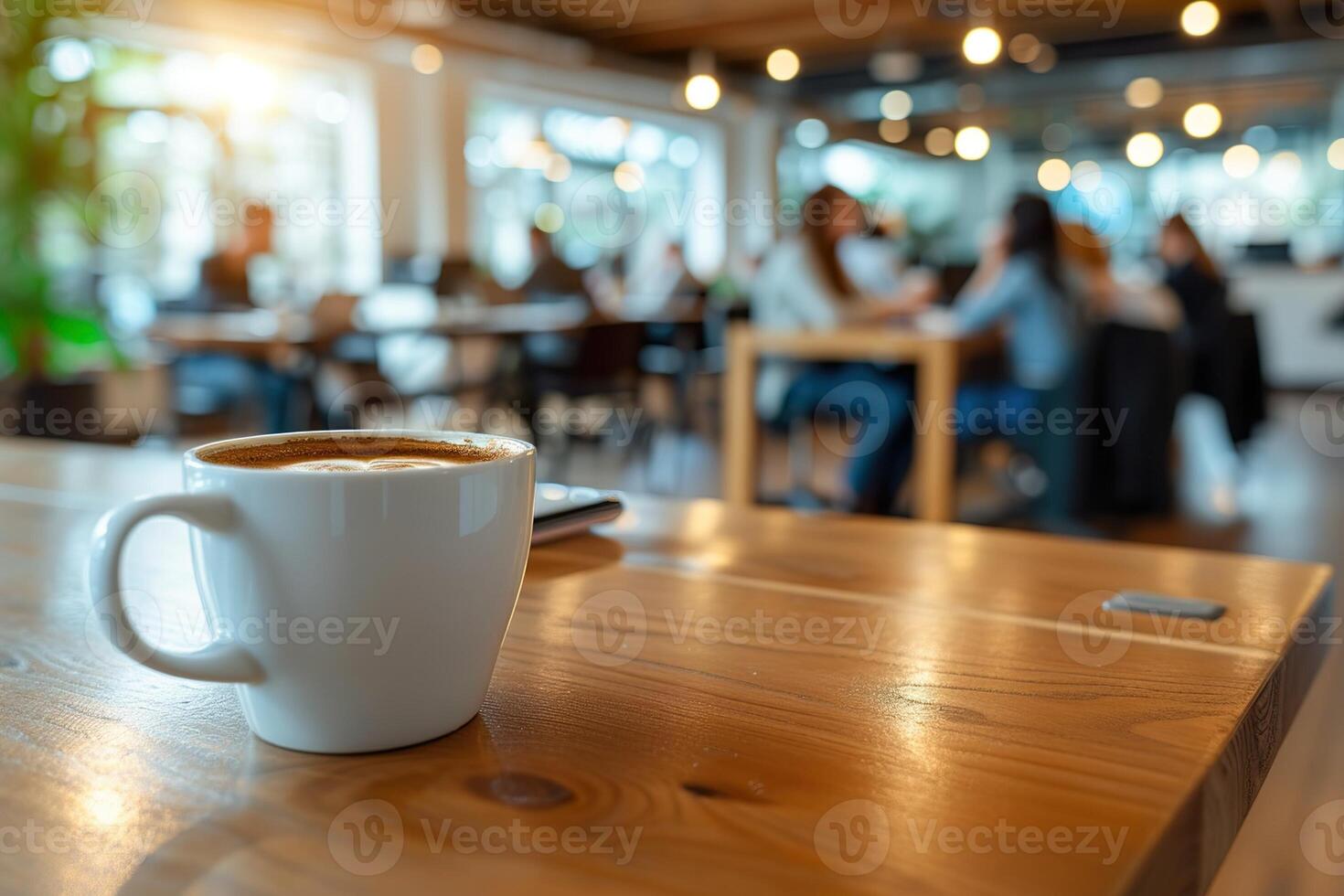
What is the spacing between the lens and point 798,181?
39.4 feet

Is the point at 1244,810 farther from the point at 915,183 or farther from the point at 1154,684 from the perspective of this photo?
the point at 915,183

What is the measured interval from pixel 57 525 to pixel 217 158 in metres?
7.15

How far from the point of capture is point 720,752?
0.44 m

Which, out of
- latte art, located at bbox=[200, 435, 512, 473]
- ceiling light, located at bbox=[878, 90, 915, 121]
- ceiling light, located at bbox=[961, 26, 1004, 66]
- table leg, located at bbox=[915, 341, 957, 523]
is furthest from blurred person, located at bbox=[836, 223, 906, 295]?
latte art, located at bbox=[200, 435, 512, 473]

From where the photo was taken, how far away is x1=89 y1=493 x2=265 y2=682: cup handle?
15.8 inches

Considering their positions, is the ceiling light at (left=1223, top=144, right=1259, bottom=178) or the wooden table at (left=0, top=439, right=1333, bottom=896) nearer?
the wooden table at (left=0, top=439, right=1333, bottom=896)

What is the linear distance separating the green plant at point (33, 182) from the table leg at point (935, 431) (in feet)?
9.34

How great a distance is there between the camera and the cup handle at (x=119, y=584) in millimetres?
402

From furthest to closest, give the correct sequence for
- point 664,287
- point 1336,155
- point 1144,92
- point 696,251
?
1. point 696,251
2. point 1336,155
3. point 1144,92
4. point 664,287

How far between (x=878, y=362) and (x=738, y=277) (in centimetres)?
623

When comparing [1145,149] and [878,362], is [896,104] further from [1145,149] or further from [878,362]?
[878,362]

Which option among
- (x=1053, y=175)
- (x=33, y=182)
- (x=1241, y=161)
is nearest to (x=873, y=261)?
(x=33, y=182)

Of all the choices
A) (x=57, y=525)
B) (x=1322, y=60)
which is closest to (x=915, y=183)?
(x=1322, y=60)

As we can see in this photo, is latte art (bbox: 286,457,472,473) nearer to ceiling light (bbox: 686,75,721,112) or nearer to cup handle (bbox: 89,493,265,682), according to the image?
cup handle (bbox: 89,493,265,682)
